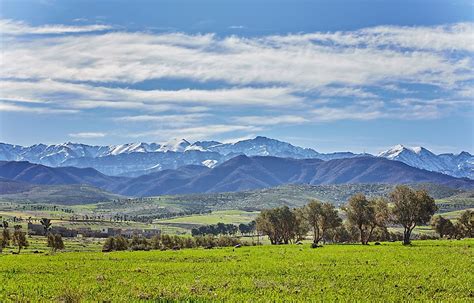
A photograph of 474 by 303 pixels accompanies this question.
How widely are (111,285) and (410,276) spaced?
23.2 meters

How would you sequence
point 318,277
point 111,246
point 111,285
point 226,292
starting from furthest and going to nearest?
1. point 111,246
2. point 318,277
3. point 111,285
4. point 226,292

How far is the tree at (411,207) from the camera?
3880 inches

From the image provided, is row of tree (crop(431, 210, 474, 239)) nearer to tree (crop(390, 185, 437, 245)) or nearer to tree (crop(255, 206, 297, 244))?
tree (crop(390, 185, 437, 245))

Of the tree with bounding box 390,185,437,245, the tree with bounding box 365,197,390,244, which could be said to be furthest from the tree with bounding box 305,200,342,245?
the tree with bounding box 390,185,437,245

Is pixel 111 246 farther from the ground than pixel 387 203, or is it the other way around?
pixel 387 203

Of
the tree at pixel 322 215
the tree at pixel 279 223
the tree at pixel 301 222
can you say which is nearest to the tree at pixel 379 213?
the tree at pixel 322 215

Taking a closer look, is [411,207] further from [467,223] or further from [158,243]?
[158,243]

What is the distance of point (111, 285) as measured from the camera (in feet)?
121

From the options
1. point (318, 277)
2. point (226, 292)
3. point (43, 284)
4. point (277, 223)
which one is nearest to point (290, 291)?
point (226, 292)

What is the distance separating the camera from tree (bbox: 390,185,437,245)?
323 ft

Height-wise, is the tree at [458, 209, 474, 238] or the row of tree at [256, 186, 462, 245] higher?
the row of tree at [256, 186, 462, 245]

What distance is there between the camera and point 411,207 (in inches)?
3898

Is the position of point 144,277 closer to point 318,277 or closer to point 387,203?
point 318,277

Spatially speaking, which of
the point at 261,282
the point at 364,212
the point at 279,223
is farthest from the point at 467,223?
the point at 261,282
